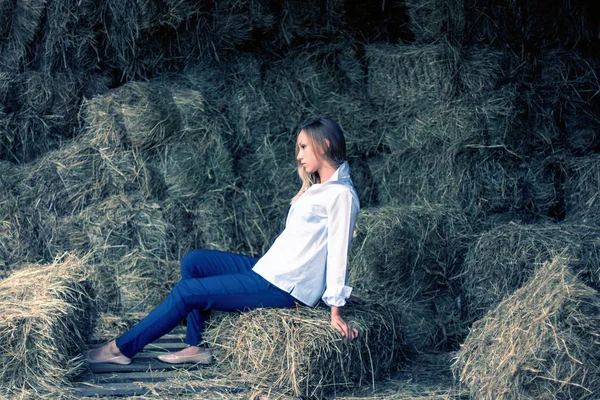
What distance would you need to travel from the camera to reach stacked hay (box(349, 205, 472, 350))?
5129 millimetres

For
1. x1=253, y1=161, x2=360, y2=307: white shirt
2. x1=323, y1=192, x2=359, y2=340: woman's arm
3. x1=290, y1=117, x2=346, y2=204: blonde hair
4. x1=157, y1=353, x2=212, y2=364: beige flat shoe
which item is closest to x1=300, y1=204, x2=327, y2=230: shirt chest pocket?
x1=253, y1=161, x2=360, y2=307: white shirt

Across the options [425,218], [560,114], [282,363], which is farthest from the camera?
[560,114]

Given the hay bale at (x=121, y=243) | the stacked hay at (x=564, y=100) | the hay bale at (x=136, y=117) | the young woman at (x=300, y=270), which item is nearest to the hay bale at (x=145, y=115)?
the hay bale at (x=136, y=117)

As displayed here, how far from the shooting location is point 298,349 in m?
4.01

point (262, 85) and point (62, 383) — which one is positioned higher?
point (262, 85)

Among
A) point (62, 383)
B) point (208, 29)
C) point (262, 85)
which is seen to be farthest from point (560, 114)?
point (62, 383)

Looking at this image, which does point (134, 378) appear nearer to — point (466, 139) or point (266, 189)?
point (266, 189)

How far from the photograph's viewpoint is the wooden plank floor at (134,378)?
4.02m

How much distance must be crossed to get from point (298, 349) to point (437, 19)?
2561mm

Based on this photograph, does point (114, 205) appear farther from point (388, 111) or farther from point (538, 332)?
point (538, 332)

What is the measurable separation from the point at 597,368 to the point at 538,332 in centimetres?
27

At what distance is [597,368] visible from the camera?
367 centimetres

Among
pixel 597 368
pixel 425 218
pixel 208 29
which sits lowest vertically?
pixel 597 368

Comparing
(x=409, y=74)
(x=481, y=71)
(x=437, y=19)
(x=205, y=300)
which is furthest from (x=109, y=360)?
(x=437, y=19)
